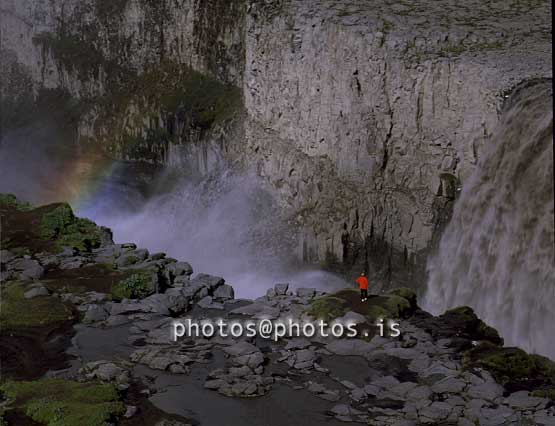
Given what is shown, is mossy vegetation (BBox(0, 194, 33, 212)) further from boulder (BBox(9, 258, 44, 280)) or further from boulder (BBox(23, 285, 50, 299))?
boulder (BBox(23, 285, 50, 299))

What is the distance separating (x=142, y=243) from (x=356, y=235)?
1719 cm

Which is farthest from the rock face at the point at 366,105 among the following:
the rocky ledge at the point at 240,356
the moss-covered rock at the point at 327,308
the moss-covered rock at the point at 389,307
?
the moss-covered rock at the point at 327,308

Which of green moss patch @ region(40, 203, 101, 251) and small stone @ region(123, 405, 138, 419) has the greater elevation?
green moss patch @ region(40, 203, 101, 251)

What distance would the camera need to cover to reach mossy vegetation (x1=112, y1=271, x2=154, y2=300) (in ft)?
132

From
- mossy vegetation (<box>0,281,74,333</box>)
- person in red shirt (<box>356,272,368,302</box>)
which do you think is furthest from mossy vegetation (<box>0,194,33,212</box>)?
person in red shirt (<box>356,272,368,302</box>)

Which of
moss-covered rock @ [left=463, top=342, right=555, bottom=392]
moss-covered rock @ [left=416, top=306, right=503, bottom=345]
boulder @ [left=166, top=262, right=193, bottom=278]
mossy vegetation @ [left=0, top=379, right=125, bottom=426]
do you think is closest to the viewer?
mossy vegetation @ [left=0, top=379, right=125, bottom=426]

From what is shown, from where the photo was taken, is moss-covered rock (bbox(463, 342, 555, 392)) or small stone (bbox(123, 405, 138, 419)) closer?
small stone (bbox(123, 405, 138, 419))

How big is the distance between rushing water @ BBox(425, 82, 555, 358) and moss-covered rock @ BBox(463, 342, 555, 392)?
2019 millimetres

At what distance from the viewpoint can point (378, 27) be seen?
1855 inches

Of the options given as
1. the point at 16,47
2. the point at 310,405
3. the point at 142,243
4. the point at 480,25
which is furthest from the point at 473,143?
the point at 16,47

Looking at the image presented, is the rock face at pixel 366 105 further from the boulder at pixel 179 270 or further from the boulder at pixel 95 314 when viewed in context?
the boulder at pixel 95 314

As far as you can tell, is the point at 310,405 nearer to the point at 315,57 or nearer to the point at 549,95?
the point at 549,95

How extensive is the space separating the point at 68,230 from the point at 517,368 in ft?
98.6

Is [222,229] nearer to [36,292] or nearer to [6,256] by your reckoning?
[6,256]
